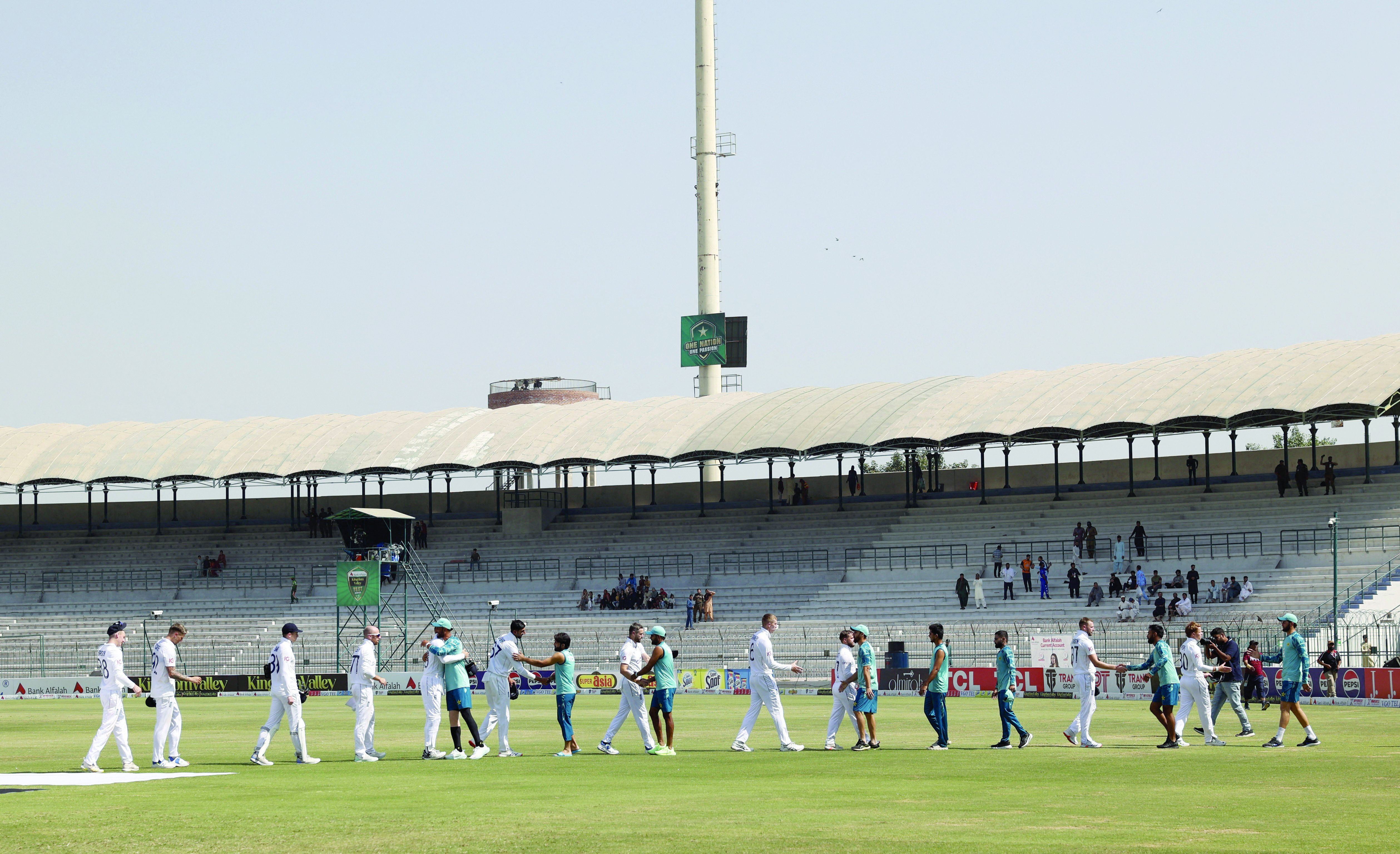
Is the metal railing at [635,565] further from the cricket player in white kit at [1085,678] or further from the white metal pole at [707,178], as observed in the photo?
the cricket player in white kit at [1085,678]

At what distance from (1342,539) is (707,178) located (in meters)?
41.0

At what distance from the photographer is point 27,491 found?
69.5 metres

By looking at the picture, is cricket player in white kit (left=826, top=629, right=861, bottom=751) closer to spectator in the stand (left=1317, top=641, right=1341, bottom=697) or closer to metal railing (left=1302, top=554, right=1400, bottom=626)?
spectator in the stand (left=1317, top=641, right=1341, bottom=697)

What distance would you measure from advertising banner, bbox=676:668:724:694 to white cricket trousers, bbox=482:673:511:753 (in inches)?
931

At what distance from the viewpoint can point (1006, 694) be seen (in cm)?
2284

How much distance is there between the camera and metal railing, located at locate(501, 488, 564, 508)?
226ft

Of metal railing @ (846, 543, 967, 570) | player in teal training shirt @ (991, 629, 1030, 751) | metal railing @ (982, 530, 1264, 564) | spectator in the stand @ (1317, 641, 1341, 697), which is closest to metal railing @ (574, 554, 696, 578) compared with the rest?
metal railing @ (846, 543, 967, 570)

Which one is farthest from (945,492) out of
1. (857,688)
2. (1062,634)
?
(857,688)

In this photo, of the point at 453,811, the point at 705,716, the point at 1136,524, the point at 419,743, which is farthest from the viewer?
the point at 1136,524

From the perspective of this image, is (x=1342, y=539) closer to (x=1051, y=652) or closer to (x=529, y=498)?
(x=1051, y=652)

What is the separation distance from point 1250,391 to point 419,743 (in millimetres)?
35977

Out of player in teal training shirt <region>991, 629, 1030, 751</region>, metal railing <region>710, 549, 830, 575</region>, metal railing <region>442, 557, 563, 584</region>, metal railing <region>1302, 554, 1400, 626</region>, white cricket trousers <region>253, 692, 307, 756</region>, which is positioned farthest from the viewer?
metal railing <region>442, 557, 563, 584</region>

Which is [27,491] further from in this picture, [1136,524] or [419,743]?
[419,743]

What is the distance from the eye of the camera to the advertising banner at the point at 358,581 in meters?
50.8
